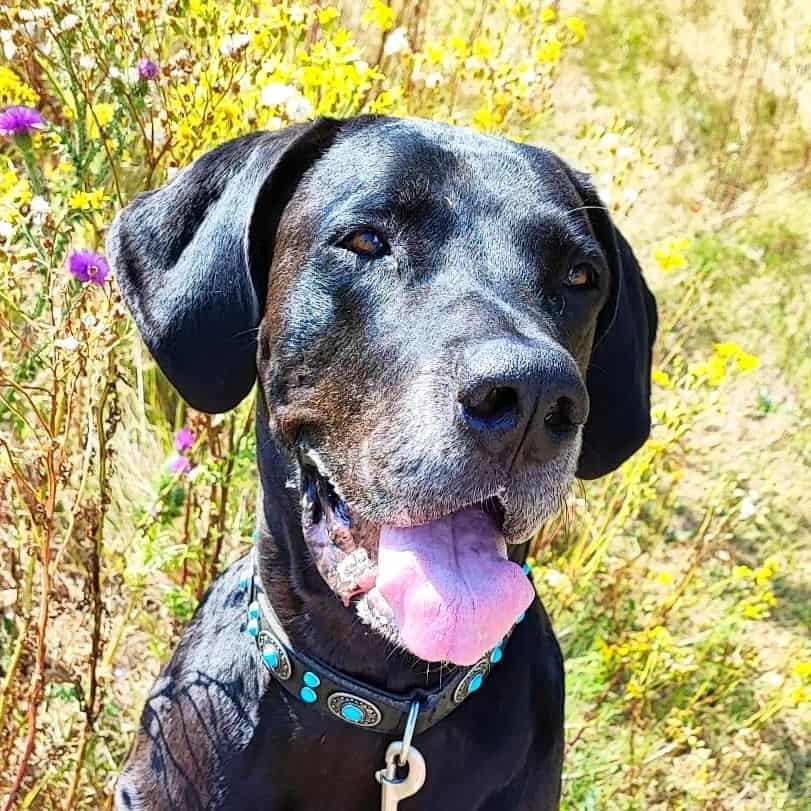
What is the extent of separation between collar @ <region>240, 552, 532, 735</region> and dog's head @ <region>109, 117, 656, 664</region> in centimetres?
21

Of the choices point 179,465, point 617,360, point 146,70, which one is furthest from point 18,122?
point 617,360

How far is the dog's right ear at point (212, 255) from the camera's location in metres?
2.30

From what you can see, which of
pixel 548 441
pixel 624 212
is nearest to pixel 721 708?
pixel 624 212

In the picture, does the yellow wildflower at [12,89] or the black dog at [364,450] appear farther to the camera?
the yellow wildflower at [12,89]

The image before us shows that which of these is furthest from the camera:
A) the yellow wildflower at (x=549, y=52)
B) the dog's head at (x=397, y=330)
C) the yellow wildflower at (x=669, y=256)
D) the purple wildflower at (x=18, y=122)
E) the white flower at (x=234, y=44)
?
the yellow wildflower at (x=549, y=52)

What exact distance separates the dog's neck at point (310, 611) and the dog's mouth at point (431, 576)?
0.13m

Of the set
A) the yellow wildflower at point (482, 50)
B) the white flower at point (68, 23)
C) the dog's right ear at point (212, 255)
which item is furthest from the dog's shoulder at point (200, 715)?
the yellow wildflower at point (482, 50)

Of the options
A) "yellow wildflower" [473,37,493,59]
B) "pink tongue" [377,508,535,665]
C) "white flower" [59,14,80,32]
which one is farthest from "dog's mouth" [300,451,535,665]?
"yellow wildflower" [473,37,493,59]

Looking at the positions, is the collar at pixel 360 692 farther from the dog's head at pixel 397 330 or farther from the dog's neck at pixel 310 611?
the dog's head at pixel 397 330

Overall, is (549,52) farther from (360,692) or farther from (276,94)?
(360,692)

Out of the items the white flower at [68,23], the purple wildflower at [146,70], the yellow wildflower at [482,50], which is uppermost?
the white flower at [68,23]

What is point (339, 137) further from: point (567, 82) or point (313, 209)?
point (567, 82)

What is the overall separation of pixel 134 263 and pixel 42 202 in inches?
8.6

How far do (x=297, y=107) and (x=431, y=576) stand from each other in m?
1.36
